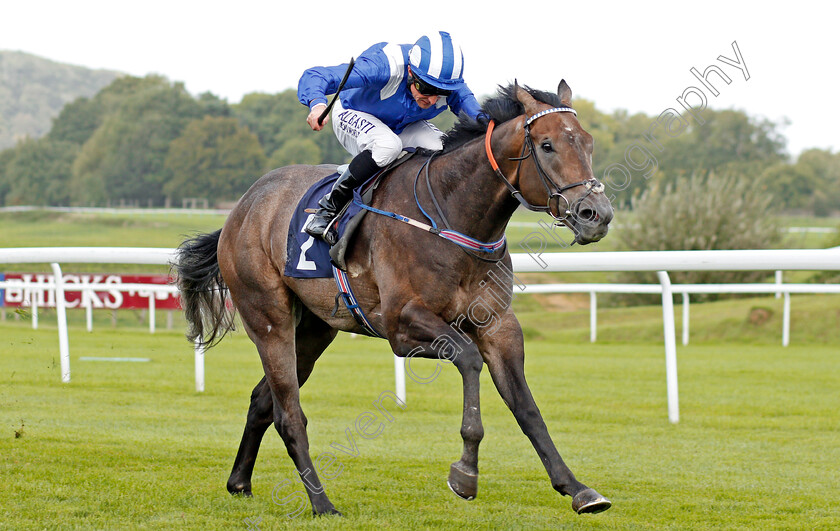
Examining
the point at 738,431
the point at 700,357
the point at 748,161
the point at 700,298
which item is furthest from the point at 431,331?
the point at 748,161

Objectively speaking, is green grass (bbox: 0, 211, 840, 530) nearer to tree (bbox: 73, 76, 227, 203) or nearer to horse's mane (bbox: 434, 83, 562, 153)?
horse's mane (bbox: 434, 83, 562, 153)

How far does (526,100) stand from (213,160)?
52906mm

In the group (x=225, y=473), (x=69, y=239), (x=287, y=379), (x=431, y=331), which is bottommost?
(x=69, y=239)

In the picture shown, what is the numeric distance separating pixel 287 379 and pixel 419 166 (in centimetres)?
125

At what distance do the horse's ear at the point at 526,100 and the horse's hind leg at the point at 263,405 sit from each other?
174 cm

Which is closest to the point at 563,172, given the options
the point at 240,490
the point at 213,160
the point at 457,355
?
the point at 457,355

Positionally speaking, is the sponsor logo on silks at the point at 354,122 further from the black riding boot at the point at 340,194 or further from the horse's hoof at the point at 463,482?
the horse's hoof at the point at 463,482

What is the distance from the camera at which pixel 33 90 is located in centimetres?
17712

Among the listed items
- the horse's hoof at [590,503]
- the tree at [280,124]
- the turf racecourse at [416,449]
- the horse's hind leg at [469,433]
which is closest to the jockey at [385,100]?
the horse's hind leg at [469,433]

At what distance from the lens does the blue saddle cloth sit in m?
3.97

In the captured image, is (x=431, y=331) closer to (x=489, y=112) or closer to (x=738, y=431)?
(x=489, y=112)

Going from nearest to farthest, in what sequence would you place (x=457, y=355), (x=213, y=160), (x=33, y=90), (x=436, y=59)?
(x=457, y=355) < (x=436, y=59) < (x=213, y=160) < (x=33, y=90)

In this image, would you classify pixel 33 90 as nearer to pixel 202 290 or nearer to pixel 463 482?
pixel 202 290

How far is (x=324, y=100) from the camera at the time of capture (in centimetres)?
400
